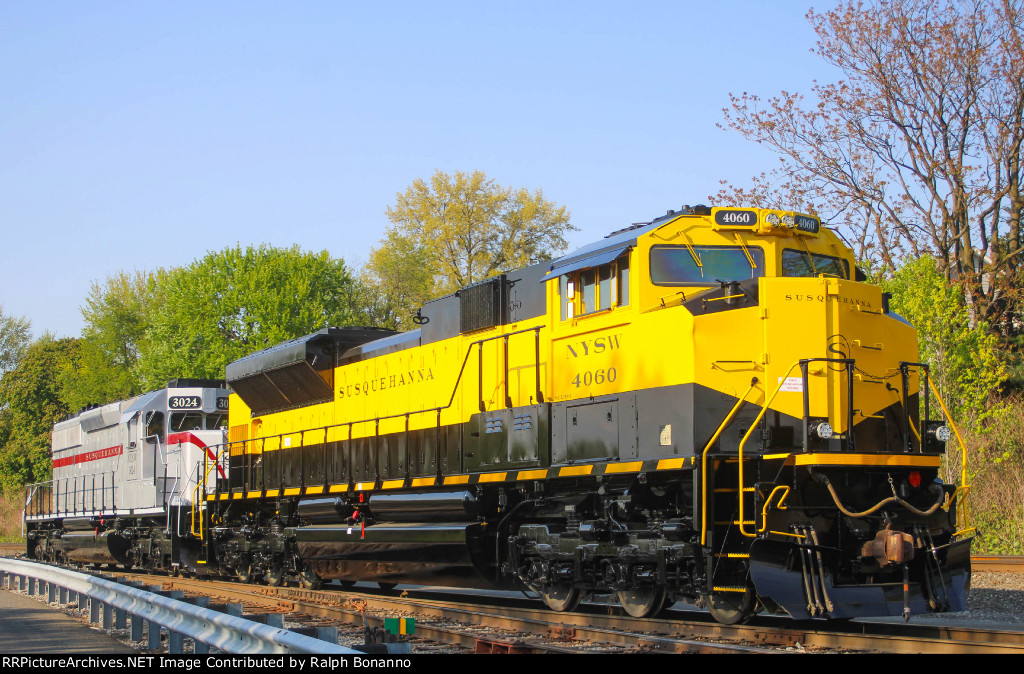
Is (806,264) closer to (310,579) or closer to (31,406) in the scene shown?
(310,579)

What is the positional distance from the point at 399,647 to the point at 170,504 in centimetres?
1431

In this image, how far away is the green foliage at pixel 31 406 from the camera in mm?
60219

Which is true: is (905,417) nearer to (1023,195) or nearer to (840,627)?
(840,627)

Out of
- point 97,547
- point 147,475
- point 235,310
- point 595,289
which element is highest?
point 235,310

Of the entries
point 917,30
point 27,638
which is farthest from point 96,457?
point 917,30

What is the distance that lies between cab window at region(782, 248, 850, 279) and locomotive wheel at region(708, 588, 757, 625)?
315cm

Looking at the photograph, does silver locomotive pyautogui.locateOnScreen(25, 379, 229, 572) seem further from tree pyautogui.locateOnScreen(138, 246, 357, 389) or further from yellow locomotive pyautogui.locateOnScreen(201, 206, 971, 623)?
tree pyautogui.locateOnScreen(138, 246, 357, 389)

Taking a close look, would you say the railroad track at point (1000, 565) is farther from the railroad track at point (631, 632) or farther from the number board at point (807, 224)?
the number board at point (807, 224)

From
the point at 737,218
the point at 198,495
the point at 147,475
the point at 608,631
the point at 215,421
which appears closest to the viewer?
the point at 608,631

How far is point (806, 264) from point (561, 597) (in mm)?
4306

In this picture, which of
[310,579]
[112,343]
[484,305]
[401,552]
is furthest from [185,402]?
[112,343]

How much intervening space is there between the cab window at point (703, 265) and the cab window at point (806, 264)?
11.2 inches

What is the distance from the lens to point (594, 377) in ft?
34.0

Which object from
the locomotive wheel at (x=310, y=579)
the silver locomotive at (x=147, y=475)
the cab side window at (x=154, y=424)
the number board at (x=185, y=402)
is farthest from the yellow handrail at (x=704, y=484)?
the cab side window at (x=154, y=424)
